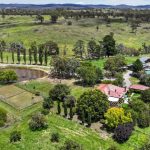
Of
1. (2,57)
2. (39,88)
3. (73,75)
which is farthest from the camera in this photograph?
(2,57)

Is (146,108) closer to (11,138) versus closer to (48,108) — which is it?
(48,108)

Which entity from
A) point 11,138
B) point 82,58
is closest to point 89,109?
point 11,138

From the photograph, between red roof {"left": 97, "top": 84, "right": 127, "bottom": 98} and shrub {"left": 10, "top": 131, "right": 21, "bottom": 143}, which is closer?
shrub {"left": 10, "top": 131, "right": 21, "bottom": 143}

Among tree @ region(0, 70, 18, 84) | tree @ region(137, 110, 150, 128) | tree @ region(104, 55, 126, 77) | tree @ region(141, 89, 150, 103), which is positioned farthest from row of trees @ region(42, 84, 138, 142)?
tree @ region(104, 55, 126, 77)

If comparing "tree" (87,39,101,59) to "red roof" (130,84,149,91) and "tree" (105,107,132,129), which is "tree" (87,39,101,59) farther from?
"tree" (105,107,132,129)

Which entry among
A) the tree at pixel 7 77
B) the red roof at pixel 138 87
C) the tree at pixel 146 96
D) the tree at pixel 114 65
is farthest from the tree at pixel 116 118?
the tree at pixel 7 77

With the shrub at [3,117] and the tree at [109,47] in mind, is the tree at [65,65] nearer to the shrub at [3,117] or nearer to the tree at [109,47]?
the shrub at [3,117]
